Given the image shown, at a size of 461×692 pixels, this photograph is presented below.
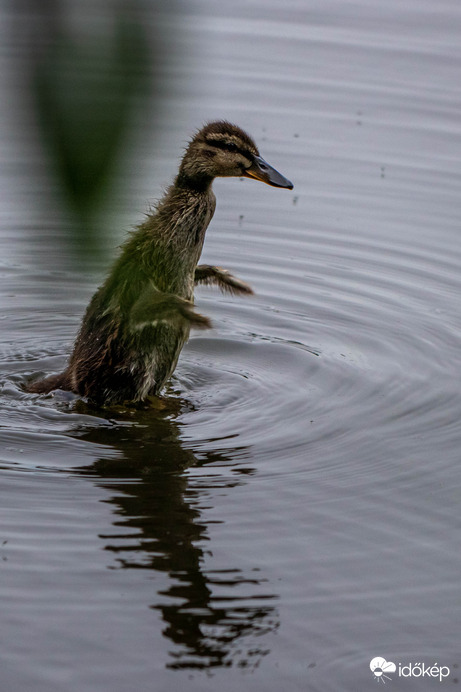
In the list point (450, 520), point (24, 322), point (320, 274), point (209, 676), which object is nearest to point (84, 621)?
point (209, 676)

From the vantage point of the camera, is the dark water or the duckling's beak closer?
the dark water

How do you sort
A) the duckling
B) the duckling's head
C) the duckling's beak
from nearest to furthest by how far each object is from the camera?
the duckling < the duckling's head < the duckling's beak

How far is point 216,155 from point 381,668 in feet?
14.2

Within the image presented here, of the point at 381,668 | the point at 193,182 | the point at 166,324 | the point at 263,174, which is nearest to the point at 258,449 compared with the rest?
the point at 166,324

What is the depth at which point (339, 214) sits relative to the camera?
11.2 meters

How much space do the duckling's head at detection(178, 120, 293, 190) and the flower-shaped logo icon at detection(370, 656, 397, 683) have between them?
166 inches

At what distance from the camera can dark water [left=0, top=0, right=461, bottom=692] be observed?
4.03 meters

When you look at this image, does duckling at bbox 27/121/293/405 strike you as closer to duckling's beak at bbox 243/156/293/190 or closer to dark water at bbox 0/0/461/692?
duckling's beak at bbox 243/156/293/190

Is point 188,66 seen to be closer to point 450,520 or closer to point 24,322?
point 450,520

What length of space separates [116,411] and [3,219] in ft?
12.5

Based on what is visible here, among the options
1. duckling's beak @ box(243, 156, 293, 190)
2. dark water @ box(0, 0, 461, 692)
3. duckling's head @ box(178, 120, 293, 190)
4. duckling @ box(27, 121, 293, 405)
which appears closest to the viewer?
dark water @ box(0, 0, 461, 692)

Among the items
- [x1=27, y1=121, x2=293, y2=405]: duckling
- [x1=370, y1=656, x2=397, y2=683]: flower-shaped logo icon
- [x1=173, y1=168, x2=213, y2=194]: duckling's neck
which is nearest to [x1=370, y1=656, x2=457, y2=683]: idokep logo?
[x1=370, y1=656, x2=397, y2=683]: flower-shaped logo icon

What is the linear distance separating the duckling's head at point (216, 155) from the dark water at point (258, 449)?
1.60 m

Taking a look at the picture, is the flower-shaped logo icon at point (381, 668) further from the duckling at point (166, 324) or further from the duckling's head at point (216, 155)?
the duckling's head at point (216, 155)
